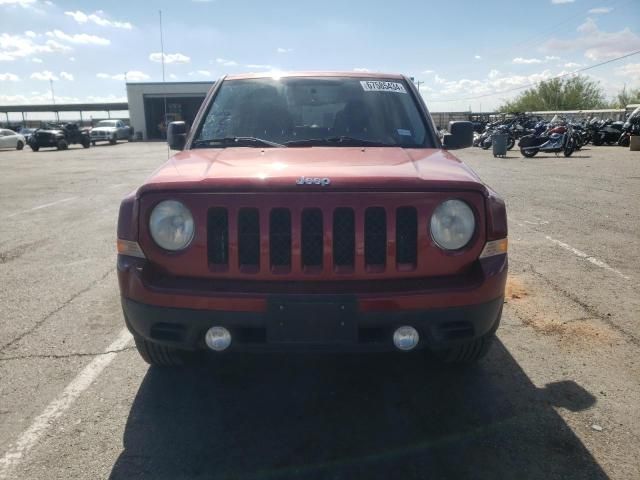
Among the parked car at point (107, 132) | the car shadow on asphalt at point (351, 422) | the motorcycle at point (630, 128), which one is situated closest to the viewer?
the car shadow on asphalt at point (351, 422)

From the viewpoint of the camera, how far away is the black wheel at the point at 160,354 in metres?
2.87

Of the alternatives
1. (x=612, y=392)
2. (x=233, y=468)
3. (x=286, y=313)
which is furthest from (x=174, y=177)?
(x=612, y=392)

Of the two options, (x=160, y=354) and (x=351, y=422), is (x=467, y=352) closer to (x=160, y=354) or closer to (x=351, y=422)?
(x=351, y=422)

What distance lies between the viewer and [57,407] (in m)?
2.81

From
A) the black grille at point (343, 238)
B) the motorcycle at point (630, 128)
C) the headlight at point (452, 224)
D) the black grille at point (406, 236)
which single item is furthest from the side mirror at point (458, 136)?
the motorcycle at point (630, 128)

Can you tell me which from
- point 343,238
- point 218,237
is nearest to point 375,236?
point 343,238

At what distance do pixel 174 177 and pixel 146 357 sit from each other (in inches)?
42.1

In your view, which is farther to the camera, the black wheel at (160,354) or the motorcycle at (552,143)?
the motorcycle at (552,143)

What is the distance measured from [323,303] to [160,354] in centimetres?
114

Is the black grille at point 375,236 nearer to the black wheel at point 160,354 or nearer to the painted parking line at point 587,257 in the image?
the black wheel at point 160,354

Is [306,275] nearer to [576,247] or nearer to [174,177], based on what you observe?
[174,177]

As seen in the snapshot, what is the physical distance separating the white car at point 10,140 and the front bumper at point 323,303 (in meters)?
36.5

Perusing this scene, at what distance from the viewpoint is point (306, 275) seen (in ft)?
7.85

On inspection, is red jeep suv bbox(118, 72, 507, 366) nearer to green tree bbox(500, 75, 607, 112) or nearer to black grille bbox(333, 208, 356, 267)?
black grille bbox(333, 208, 356, 267)
